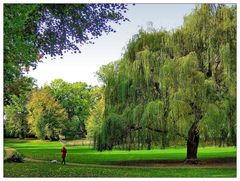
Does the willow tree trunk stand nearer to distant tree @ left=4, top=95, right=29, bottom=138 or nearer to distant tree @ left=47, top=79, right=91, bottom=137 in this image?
distant tree @ left=47, top=79, right=91, bottom=137

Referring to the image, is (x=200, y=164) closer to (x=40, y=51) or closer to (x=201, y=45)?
(x=201, y=45)

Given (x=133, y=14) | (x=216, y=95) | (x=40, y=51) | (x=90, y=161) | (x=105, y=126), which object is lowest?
(x=90, y=161)

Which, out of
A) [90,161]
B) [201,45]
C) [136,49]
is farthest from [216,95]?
[90,161]

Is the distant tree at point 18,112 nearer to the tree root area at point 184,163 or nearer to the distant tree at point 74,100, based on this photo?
the distant tree at point 74,100

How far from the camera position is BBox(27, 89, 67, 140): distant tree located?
18172mm

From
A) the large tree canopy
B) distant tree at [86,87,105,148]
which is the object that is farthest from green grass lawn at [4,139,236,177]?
the large tree canopy

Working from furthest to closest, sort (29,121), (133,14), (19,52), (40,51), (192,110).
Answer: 1. (29,121)
2. (133,14)
3. (192,110)
4. (40,51)
5. (19,52)

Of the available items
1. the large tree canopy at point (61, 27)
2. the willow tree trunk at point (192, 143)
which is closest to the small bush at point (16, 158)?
the large tree canopy at point (61, 27)

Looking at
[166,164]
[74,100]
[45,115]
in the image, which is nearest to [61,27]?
[74,100]

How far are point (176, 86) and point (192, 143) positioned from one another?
2397 millimetres

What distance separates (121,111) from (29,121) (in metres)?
3.83

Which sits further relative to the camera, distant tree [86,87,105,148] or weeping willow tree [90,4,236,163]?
distant tree [86,87,105,148]

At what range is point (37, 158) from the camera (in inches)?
741

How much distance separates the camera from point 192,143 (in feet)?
55.8
